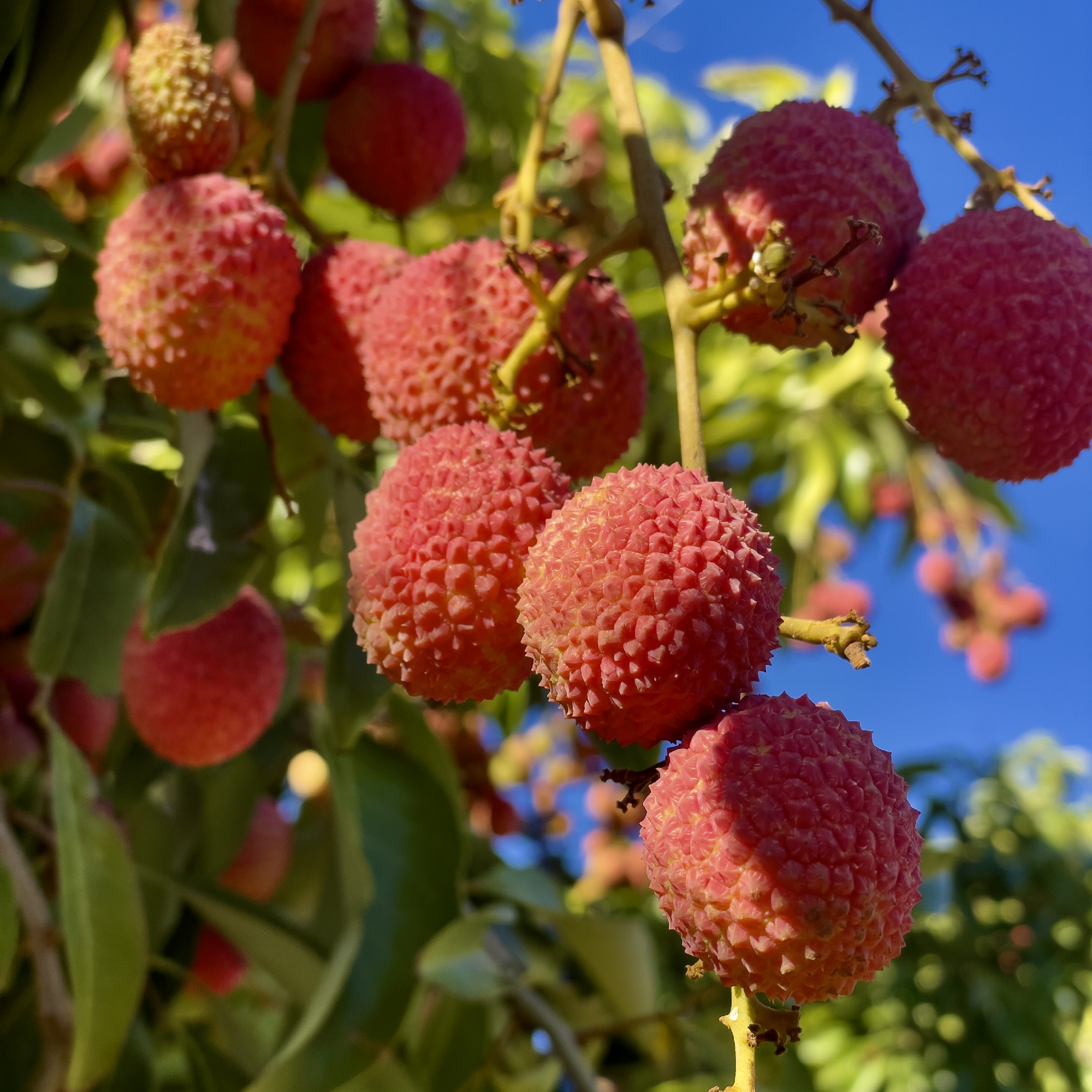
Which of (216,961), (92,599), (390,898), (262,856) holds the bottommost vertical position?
(216,961)

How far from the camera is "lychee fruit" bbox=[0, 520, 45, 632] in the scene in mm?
1208

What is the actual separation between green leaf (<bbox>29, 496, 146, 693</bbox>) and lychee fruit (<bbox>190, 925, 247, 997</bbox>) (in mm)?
540

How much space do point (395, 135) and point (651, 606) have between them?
0.60 m

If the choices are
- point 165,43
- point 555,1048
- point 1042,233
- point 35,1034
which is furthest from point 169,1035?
point 1042,233

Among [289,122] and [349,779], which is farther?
[349,779]

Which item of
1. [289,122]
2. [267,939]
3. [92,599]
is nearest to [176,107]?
[289,122]

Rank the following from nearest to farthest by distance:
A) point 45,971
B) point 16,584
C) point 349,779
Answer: point 45,971 → point 349,779 → point 16,584

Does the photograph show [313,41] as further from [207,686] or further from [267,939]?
[267,939]

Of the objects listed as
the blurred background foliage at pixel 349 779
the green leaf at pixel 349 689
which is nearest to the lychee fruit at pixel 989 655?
the blurred background foliage at pixel 349 779

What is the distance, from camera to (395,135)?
0.95 metres

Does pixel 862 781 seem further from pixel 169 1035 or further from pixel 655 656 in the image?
pixel 169 1035

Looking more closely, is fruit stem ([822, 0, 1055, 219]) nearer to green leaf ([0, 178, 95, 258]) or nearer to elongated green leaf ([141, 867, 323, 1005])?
green leaf ([0, 178, 95, 258])

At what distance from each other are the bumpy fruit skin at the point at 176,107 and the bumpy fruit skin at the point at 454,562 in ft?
1.07

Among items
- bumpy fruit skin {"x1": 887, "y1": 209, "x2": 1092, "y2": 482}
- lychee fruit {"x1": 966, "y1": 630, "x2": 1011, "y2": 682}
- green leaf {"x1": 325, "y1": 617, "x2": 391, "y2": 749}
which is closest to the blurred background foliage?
green leaf {"x1": 325, "y1": 617, "x2": 391, "y2": 749}
